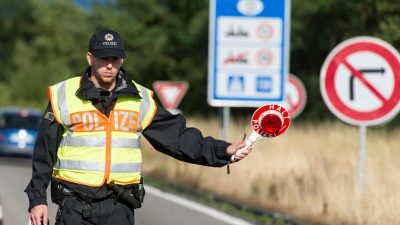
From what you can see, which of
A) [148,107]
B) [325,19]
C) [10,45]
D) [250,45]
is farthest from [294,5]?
[10,45]

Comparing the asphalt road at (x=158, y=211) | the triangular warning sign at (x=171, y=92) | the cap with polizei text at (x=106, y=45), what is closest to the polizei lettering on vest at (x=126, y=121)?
the cap with polizei text at (x=106, y=45)

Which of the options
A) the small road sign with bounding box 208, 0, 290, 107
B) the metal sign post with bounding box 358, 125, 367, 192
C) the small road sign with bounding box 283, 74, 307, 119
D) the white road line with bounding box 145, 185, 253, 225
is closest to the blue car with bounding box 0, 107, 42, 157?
the small road sign with bounding box 283, 74, 307, 119

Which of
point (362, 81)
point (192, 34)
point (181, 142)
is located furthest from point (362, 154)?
point (192, 34)

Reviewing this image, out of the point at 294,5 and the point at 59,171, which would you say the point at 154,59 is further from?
the point at 59,171

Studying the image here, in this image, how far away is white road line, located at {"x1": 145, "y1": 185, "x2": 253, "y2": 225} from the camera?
13.1 meters

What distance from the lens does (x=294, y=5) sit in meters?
47.3

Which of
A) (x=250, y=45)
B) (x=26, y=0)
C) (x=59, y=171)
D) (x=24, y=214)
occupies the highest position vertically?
(x=26, y=0)

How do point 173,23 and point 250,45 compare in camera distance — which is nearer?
point 250,45

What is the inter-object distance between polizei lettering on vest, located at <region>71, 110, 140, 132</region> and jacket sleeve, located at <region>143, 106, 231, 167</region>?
0.19 m

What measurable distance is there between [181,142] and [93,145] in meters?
0.54

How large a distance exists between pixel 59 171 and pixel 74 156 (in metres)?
Result: 0.15

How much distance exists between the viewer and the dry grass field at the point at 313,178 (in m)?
12.1

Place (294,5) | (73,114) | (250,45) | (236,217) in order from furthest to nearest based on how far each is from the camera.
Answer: (294,5) → (250,45) → (236,217) → (73,114)

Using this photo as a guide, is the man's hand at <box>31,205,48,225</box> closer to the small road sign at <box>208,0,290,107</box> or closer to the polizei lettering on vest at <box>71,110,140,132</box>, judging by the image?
the polizei lettering on vest at <box>71,110,140,132</box>
